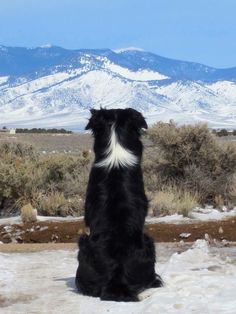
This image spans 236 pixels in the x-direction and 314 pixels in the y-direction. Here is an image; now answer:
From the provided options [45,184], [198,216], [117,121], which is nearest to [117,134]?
[117,121]

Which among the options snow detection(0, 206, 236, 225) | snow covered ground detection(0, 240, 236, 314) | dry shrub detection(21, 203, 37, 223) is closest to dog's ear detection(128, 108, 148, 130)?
snow covered ground detection(0, 240, 236, 314)

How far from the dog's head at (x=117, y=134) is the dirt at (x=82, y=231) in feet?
15.6

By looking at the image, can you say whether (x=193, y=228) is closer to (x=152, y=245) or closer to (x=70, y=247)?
(x=70, y=247)

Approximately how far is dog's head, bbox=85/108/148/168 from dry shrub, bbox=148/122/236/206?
1126cm

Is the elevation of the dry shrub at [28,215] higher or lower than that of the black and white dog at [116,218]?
lower

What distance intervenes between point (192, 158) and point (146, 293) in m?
12.4

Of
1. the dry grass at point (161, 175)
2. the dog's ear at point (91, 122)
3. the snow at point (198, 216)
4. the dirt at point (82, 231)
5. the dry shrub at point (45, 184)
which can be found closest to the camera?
the dog's ear at point (91, 122)

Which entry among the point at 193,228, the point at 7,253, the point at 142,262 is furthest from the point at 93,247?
the point at 193,228

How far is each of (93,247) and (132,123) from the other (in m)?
1.42

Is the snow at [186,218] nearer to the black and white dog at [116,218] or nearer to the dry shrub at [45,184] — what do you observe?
the dry shrub at [45,184]

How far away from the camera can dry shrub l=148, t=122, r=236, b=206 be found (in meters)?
20.0

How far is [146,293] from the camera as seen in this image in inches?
330

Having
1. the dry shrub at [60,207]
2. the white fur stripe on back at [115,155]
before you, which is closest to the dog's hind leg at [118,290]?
the white fur stripe on back at [115,155]

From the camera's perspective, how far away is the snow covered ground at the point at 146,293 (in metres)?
7.86
